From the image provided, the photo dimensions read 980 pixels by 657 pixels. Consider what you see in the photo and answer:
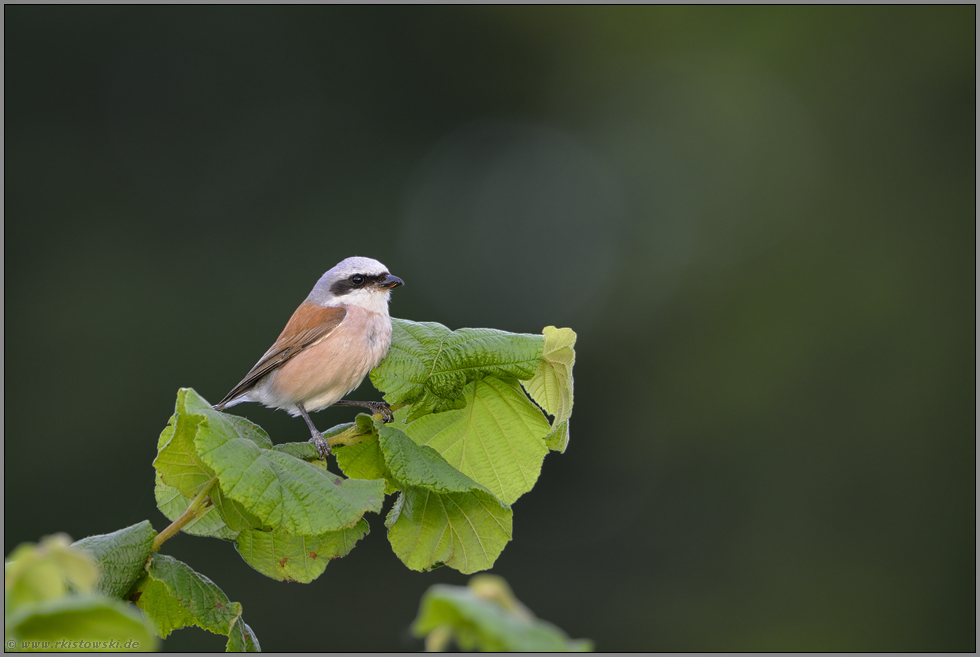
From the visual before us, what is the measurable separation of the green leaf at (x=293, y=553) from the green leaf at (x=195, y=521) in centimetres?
6

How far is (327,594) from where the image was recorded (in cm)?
1115

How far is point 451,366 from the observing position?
2.22m

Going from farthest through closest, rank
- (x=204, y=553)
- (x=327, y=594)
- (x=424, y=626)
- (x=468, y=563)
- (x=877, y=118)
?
(x=877, y=118), (x=327, y=594), (x=204, y=553), (x=468, y=563), (x=424, y=626)

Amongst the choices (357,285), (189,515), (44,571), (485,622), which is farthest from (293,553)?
(357,285)

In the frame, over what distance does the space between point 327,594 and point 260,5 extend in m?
9.38

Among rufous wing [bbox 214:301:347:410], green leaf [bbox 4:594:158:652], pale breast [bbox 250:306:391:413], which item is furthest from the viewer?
rufous wing [bbox 214:301:347:410]

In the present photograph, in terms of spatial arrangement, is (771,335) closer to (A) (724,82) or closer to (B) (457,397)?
(A) (724,82)

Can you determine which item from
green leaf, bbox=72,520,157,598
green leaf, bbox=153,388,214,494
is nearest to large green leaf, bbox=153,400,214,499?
green leaf, bbox=153,388,214,494

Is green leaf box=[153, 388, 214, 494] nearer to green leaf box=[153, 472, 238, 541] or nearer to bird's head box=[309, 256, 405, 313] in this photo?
green leaf box=[153, 472, 238, 541]

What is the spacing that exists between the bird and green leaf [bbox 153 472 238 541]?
528 mm

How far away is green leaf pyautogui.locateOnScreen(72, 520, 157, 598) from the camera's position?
1.78m

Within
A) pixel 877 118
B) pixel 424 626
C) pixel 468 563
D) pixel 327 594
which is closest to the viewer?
pixel 424 626

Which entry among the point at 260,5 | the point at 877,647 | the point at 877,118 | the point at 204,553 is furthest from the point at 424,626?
the point at 877,118

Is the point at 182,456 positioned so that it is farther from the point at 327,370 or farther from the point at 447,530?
the point at 327,370
